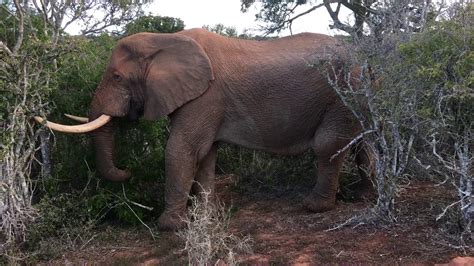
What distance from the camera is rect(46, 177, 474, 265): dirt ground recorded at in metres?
5.92

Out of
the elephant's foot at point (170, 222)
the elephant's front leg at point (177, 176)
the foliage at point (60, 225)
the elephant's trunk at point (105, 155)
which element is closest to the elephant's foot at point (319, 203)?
the elephant's front leg at point (177, 176)

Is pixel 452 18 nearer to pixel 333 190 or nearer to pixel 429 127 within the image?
pixel 429 127

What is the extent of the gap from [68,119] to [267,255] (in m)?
3.16

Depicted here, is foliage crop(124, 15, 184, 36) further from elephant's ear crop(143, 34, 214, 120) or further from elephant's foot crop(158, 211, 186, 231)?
elephant's foot crop(158, 211, 186, 231)

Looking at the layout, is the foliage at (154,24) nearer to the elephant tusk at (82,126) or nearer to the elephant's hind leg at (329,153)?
the elephant tusk at (82,126)

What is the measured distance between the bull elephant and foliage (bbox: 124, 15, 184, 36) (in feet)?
10.4

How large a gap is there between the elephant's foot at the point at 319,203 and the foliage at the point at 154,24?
15.3 ft

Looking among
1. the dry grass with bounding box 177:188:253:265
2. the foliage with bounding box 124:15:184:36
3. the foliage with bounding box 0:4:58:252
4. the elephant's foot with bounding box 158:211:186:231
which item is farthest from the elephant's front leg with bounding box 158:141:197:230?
the foliage with bounding box 124:15:184:36

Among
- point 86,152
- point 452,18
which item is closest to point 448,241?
point 452,18

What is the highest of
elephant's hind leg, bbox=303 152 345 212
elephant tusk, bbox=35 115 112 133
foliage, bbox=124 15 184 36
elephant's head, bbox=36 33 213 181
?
foliage, bbox=124 15 184 36

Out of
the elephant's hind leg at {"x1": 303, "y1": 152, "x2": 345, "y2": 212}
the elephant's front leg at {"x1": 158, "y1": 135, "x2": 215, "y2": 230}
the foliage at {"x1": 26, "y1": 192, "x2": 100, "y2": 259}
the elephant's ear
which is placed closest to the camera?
the foliage at {"x1": 26, "y1": 192, "x2": 100, "y2": 259}

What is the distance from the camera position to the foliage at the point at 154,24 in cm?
1084

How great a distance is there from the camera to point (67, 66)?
7.78 metres

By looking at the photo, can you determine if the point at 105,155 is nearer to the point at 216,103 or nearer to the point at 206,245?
the point at 216,103
